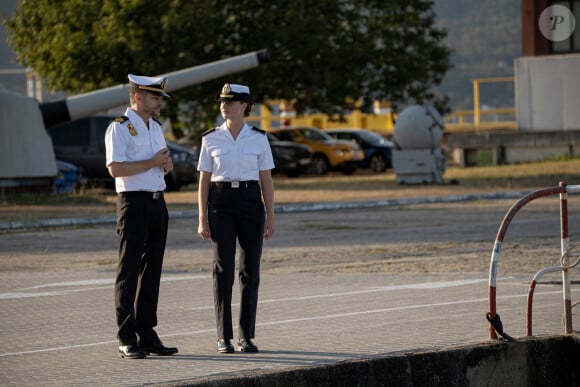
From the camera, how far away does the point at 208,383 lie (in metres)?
8.59

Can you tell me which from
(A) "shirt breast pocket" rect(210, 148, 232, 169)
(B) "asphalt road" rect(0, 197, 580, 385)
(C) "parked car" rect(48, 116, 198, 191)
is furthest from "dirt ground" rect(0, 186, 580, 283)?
(C) "parked car" rect(48, 116, 198, 191)

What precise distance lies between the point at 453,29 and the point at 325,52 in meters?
105

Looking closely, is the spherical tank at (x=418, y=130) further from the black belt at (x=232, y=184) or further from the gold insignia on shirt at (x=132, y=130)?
the gold insignia on shirt at (x=132, y=130)

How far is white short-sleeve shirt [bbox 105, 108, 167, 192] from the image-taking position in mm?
9930

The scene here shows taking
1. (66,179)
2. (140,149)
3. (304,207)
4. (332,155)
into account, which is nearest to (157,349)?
(140,149)

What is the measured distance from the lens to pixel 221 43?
43219 mm

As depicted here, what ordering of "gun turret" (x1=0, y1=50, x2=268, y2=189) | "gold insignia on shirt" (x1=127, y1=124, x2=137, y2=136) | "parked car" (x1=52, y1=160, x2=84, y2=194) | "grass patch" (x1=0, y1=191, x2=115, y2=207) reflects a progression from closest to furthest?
"gold insignia on shirt" (x1=127, y1=124, x2=137, y2=136) < "gun turret" (x1=0, y1=50, x2=268, y2=189) < "grass patch" (x1=0, y1=191, x2=115, y2=207) < "parked car" (x1=52, y1=160, x2=84, y2=194)

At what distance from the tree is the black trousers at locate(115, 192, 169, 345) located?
103 feet

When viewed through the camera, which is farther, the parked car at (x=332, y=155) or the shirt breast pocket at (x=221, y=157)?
the parked car at (x=332, y=155)

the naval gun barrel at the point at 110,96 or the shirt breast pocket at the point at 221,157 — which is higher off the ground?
the naval gun barrel at the point at 110,96

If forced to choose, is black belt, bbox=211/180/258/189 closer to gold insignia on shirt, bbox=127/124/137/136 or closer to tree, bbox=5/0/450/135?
gold insignia on shirt, bbox=127/124/137/136

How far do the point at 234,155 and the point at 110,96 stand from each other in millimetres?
22029

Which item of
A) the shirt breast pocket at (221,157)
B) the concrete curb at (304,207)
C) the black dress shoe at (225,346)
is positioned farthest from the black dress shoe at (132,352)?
the concrete curb at (304,207)

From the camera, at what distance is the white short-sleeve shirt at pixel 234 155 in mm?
10125
